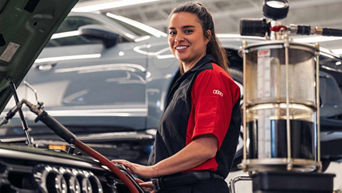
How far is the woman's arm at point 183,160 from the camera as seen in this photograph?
7.22ft

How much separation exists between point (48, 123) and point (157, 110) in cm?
299

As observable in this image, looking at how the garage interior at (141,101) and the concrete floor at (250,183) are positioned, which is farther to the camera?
the concrete floor at (250,183)

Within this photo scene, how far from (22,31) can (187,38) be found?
1.98ft

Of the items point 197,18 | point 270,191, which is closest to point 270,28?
point 197,18

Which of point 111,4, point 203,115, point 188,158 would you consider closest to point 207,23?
point 203,115

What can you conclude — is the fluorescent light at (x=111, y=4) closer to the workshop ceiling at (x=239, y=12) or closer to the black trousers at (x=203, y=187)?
the workshop ceiling at (x=239, y=12)

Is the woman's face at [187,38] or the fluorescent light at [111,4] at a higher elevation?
the fluorescent light at [111,4]

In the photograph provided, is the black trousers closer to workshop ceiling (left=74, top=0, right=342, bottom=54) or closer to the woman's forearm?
the woman's forearm

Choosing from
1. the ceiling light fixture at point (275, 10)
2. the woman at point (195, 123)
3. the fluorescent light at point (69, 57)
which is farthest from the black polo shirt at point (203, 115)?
the fluorescent light at point (69, 57)

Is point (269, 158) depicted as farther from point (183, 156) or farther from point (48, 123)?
point (48, 123)

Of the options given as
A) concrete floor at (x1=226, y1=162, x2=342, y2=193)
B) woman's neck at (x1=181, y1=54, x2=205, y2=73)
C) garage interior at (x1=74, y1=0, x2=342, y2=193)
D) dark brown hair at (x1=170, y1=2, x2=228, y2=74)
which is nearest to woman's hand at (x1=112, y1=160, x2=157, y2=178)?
woman's neck at (x1=181, y1=54, x2=205, y2=73)

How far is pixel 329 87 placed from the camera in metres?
4.65

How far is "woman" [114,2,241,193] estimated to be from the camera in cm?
222

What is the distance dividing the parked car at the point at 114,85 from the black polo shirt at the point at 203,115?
2.25 metres
